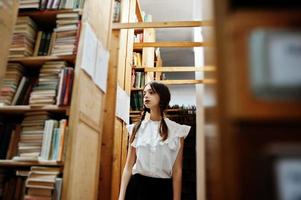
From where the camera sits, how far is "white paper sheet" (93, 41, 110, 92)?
6.69 feet

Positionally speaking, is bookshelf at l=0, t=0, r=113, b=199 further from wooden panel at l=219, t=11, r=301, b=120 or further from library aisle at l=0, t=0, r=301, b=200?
wooden panel at l=219, t=11, r=301, b=120

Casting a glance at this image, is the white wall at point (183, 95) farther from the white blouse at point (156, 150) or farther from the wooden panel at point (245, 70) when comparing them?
the wooden panel at point (245, 70)

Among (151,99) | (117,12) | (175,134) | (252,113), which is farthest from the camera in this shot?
(117,12)

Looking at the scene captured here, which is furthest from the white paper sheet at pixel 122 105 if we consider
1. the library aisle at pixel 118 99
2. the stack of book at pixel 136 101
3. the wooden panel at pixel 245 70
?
the wooden panel at pixel 245 70

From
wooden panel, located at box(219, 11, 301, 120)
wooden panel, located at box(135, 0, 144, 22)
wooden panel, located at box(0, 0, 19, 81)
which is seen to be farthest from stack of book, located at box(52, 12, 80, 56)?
wooden panel, located at box(135, 0, 144, 22)

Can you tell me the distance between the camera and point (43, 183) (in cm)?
163

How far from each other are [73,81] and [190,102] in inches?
169

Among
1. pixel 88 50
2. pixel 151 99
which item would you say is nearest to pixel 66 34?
pixel 88 50

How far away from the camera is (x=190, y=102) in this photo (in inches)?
232

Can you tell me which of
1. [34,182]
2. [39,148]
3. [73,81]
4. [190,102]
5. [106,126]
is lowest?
[34,182]

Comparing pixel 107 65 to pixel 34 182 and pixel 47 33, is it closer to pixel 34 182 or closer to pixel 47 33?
pixel 47 33

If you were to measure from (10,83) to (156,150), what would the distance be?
102cm

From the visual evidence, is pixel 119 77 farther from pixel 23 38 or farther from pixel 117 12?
pixel 23 38

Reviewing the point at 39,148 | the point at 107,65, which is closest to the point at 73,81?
the point at 39,148
